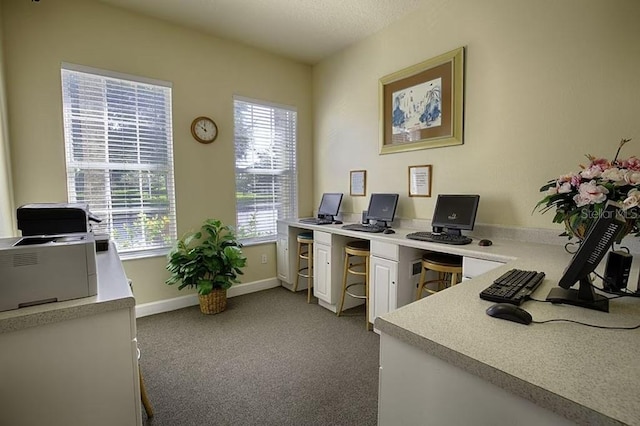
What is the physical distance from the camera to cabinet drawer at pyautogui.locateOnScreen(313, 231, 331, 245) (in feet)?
10.4

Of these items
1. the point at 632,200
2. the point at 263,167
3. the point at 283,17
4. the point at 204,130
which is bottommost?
the point at 632,200

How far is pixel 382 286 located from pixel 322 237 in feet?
2.85

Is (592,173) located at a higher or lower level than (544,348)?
higher

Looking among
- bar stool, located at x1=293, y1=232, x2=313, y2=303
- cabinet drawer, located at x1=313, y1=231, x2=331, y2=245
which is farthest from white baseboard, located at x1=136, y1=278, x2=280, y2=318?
cabinet drawer, located at x1=313, y1=231, x2=331, y2=245

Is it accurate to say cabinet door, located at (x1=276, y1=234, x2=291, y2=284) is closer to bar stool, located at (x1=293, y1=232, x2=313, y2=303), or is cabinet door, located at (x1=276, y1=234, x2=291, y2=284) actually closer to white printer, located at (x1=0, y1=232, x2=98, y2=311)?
bar stool, located at (x1=293, y1=232, x2=313, y2=303)

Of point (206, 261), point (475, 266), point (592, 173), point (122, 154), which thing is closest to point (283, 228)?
point (206, 261)

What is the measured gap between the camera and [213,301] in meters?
3.15

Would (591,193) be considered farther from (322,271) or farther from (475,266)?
(322,271)

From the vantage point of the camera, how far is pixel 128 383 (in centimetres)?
126

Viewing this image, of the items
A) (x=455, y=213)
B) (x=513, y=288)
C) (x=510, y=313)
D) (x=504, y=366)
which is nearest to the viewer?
(x=504, y=366)

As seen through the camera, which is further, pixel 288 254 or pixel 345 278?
pixel 288 254

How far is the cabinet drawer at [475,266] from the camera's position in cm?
192

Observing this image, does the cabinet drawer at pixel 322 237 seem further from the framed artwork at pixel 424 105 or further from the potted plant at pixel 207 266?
the framed artwork at pixel 424 105

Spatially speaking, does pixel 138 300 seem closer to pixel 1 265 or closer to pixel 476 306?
pixel 1 265
